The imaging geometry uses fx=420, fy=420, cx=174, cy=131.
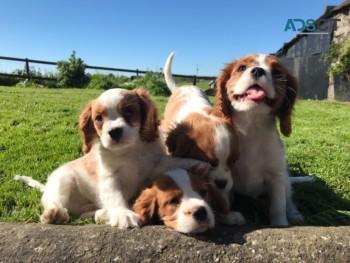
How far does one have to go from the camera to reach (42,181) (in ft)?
16.3

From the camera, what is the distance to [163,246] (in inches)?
108

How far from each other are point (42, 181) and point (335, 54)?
1812 cm

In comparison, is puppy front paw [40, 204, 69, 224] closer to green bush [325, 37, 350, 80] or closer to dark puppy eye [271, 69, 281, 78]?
dark puppy eye [271, 69, 281, 78]

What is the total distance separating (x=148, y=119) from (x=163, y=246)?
1.37m

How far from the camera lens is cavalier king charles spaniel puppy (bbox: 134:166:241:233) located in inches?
116

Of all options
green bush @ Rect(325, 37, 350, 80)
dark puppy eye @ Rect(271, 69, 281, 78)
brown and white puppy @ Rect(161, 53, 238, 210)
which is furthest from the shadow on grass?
green bush @ Rect(325, 37, 350, 80)

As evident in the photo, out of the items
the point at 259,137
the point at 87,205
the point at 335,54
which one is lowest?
the point at 87,205

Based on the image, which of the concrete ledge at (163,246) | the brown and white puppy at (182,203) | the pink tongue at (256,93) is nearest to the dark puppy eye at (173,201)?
the brown and white puppy at (182,203)

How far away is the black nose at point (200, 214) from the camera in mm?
2938

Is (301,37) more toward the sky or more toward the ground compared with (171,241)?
more toward the sky

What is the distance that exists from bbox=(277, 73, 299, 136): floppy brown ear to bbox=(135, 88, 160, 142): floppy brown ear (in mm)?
1172

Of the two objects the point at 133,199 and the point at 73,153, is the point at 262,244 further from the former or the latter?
the point at 73,153

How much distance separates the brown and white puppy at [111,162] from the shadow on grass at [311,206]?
931 millimetres

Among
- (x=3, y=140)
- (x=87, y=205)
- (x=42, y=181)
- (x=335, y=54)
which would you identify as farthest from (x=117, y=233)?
(x=335, y=54)
